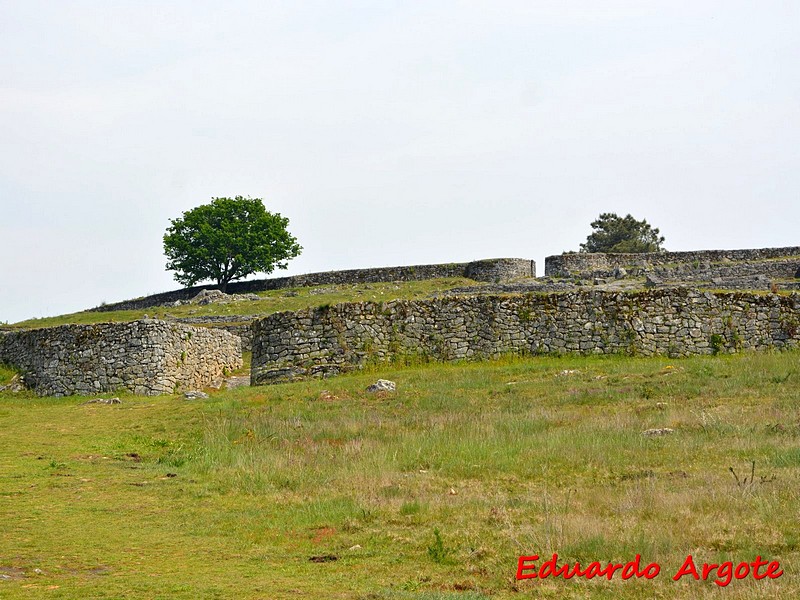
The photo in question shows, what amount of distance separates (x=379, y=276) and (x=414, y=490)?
40505 millimetres

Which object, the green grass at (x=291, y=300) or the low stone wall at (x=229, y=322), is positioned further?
the green grass at (x=291, y=300)

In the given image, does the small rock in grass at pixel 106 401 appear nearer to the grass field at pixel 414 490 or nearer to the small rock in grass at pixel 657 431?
the grass field at pixel 414 490

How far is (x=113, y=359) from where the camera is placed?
27078 mm

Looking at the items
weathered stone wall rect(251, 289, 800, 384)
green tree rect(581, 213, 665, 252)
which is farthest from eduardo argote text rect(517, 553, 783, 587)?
green tree rect(581, 213, 665, 252)

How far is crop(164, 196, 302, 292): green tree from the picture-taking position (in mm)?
69500

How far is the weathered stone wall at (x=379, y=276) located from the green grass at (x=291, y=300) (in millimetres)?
1550

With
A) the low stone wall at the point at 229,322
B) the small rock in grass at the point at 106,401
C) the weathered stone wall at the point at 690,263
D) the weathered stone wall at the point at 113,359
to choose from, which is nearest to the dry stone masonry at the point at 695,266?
the weathered stone wall at the point at 690,263

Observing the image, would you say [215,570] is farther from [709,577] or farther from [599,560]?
[709,577]

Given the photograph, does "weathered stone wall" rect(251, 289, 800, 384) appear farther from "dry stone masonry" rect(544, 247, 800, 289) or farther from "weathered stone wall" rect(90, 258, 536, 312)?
"weathered stone wall" rect(90, 258, 536, 312)

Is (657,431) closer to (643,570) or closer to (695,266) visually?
(643,570)

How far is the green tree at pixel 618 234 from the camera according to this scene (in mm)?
98812

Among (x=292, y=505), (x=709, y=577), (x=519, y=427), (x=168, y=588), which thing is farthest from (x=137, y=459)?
(x=709, y=577)

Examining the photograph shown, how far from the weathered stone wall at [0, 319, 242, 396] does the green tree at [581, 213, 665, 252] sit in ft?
247

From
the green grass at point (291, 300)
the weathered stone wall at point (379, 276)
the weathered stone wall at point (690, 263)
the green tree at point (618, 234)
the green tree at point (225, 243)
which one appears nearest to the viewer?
the weathered stone wall at point (690, 263)
